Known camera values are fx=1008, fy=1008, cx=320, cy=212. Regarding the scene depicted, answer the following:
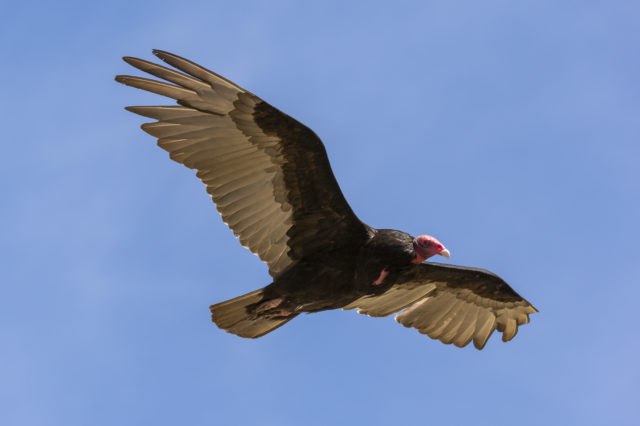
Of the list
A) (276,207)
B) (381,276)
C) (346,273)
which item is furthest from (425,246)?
(276,207)

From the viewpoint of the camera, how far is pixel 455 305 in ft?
31.8

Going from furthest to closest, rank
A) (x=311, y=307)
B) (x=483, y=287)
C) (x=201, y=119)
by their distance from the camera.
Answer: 1. (x=483, y=287)
2. (x=311, y=307)
3. (x=201, y=119)

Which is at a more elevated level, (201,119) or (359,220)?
(201,119)

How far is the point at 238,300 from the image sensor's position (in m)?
8.21

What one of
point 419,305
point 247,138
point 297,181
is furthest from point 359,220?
point 419,305

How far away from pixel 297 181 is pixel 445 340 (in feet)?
8.61

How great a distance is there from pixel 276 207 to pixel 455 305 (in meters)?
2.36

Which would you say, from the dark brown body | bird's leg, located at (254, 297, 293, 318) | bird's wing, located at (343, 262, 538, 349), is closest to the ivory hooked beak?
the dark brown body

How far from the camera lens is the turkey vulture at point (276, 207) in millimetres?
7898

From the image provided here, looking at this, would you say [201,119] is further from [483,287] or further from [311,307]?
[483,287]

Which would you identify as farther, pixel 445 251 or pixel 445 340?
pixel 445 340

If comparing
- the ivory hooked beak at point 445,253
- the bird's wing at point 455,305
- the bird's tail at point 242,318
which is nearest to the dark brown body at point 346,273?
the bird's tail at point 242,318

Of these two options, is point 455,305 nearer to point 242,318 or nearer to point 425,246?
point 425,246

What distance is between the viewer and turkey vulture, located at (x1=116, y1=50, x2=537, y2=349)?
7.90 m
